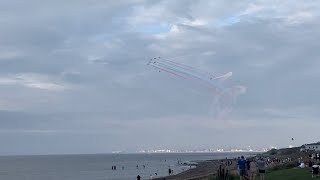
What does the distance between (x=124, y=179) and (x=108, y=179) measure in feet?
10.5

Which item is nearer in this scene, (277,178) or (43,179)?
(277,178)

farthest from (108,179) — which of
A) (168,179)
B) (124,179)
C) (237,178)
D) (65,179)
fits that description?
(237,178)

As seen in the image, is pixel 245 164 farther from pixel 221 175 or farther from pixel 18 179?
pixel 18 179

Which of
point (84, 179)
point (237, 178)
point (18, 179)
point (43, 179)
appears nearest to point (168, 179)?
point (84, 179)

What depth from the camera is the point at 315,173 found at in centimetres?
3027

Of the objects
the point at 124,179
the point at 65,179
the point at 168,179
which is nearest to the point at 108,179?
the point at 124,179

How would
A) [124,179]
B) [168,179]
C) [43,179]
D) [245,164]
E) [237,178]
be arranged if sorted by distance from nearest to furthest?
[245,164], [237,178], [168,179], [124,179], [43,179]

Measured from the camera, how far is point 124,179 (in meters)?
94.6

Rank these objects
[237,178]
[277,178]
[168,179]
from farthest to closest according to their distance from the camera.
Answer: [168,179]
[237,178]
[277,178]

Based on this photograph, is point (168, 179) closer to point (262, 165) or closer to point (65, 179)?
point (65, 179)

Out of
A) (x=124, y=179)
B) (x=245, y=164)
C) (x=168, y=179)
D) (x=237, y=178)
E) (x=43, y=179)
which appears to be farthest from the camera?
(x=43, y=179)

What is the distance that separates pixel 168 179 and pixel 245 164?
52877mm

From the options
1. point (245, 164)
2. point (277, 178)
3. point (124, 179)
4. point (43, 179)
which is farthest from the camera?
point (43, 179)

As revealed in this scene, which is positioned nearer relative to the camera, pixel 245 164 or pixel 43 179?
pixel 245 164
